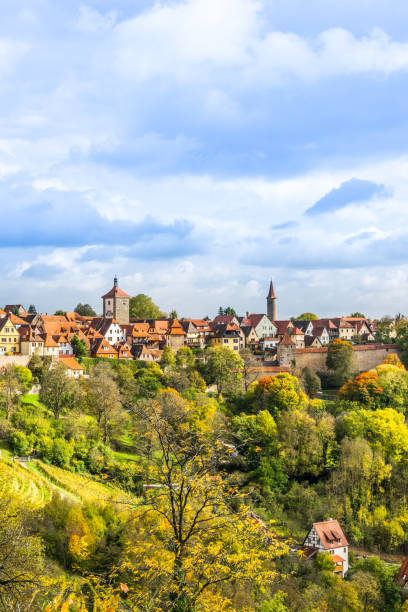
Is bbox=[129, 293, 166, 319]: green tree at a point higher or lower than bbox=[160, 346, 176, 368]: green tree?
higher

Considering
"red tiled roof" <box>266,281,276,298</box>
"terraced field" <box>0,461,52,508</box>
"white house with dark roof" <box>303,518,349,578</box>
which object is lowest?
"white house with dark roof" <box>303,518,349,578</box>

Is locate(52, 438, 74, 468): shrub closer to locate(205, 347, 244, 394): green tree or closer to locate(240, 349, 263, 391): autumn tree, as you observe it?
locate(205, 347, 244, 394): green tree

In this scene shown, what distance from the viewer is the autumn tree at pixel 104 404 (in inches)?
1522

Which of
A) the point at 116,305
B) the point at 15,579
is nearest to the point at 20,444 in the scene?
the point at 15,579

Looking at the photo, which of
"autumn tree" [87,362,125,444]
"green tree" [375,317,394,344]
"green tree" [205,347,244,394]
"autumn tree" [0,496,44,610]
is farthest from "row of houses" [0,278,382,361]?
"autumn tree" [0,496,44,610]

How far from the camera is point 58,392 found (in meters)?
39.7

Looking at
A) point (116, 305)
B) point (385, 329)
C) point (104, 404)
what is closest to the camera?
point (104, 404)

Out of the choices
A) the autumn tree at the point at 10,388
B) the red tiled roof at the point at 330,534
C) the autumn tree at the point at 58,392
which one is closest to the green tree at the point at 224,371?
the autumn tree at the point at 58,392

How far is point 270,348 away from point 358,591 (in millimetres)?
37380

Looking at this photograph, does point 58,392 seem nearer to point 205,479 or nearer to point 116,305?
point 116,305

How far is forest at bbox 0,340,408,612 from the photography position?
8.83m

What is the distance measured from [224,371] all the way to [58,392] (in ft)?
46.8

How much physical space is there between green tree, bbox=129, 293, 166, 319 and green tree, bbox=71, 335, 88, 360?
68.2 feet

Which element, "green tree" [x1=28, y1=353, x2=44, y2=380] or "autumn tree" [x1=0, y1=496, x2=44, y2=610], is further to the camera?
"green tree" [x1=28, y1=353, x2=44, y2=380]
